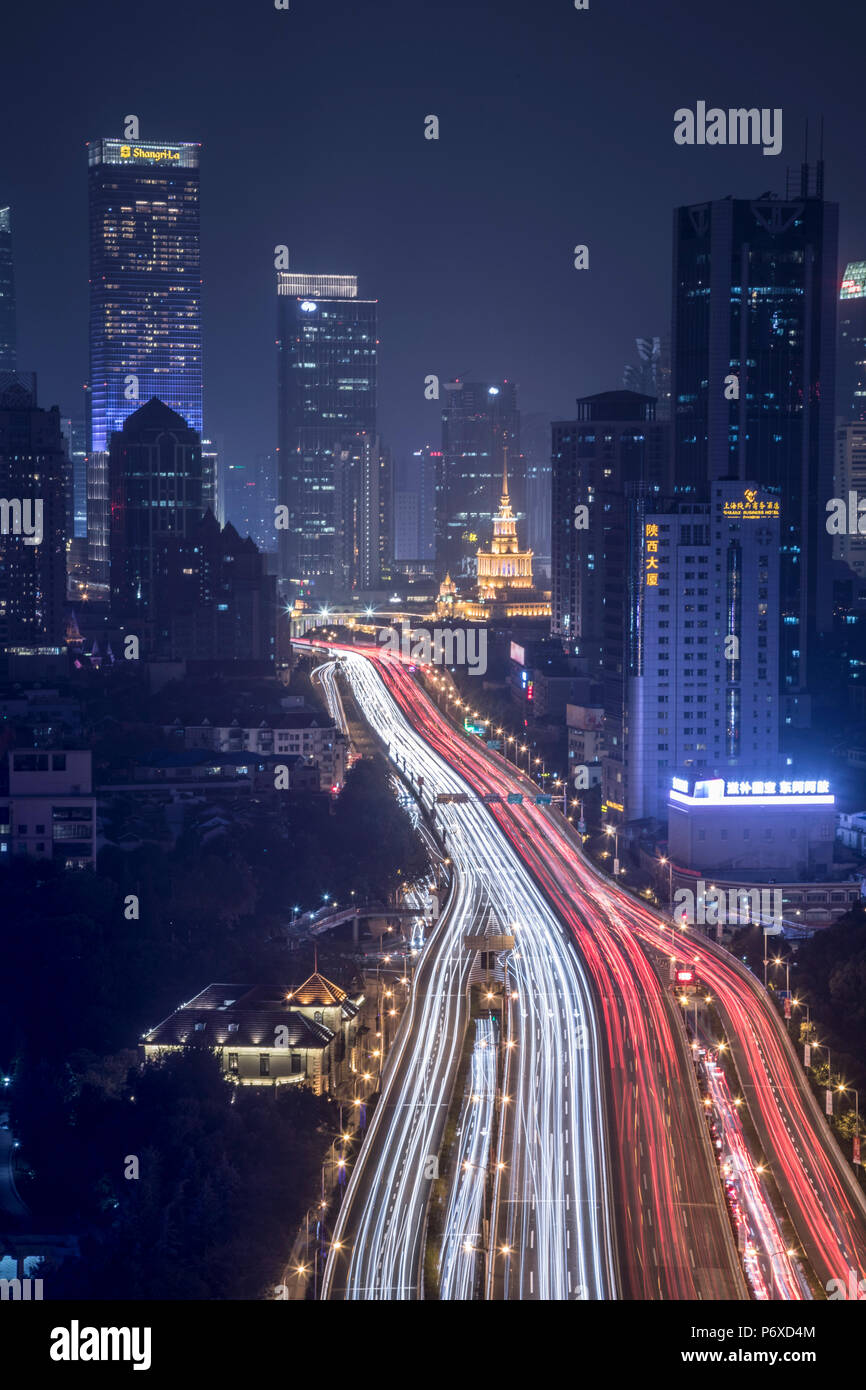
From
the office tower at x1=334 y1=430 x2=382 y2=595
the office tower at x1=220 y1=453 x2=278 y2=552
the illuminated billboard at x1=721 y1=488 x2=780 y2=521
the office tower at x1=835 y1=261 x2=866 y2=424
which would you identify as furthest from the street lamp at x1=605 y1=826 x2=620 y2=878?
the office tower at x1=220 y1=453 x2=278 y2=552

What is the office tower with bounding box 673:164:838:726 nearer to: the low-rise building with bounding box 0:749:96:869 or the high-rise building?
the high-rise building

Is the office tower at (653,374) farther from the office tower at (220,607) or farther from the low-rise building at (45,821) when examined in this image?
the low-rise building at (45,821)

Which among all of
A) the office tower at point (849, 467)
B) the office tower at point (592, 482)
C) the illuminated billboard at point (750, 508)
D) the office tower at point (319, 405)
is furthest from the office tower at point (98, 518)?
the illuminated billboard at point (750, 508)

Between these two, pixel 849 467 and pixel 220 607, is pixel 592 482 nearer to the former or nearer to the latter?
pixel 849 467

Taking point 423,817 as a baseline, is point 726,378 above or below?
above

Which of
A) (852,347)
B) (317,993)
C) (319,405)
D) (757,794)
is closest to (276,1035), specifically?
(317,993)
